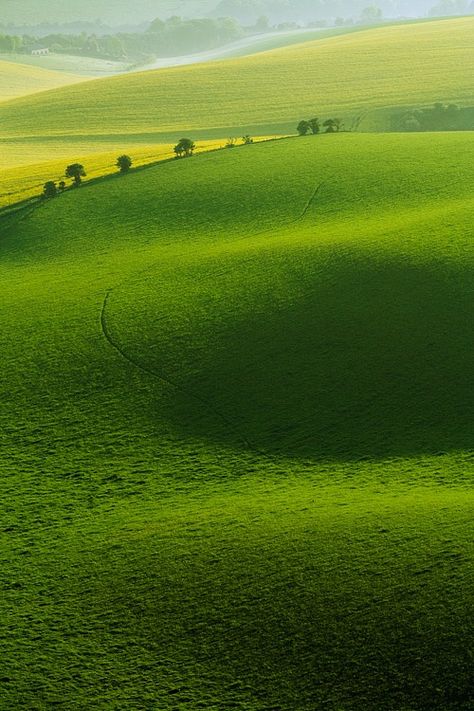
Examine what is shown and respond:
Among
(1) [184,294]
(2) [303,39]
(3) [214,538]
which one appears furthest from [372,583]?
(2) [303,39]

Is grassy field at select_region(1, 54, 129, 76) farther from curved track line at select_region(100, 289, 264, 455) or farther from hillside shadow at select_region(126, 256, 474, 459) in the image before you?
hillside shadow at select_region(126, 256, 474, 459)

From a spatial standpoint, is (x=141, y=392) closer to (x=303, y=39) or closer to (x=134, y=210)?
(x=134, y=210)

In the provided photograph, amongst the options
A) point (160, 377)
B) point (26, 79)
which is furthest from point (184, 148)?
point (26, 79)

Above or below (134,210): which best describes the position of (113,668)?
below

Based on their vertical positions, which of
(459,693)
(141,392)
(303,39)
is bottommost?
(459,693)

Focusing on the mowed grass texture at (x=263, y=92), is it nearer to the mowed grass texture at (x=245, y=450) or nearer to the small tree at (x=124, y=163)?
the small tree at (x=124, y=163)

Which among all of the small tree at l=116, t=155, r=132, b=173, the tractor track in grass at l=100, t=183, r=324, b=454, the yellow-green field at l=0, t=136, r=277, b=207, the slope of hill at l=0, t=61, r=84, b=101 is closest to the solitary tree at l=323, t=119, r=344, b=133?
the yellow-green field at l=0, t=136, r=277, b=207
